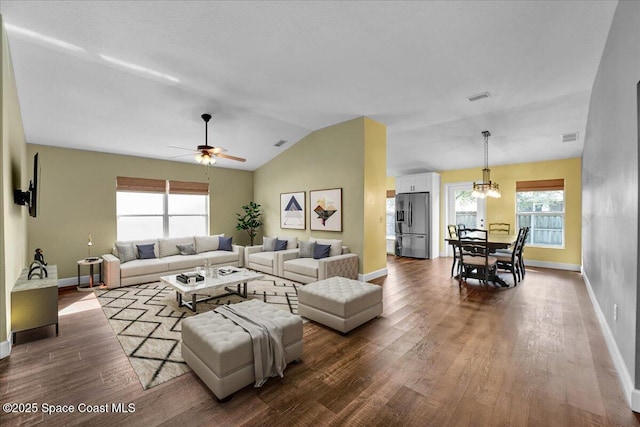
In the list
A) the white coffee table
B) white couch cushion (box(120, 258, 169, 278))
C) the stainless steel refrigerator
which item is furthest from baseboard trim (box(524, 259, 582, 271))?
white couch cushion (box(120, 258, 169, 278))

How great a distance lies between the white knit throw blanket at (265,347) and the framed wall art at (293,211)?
4.26m

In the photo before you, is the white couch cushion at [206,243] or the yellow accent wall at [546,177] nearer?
the yellow accent wall at [546,177]

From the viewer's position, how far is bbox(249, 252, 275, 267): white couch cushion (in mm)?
5816

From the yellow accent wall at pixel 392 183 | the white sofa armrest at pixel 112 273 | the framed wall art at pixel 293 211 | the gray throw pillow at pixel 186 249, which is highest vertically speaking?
the yellow accent wall at pixel 392 183

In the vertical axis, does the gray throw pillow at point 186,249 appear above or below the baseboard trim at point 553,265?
above

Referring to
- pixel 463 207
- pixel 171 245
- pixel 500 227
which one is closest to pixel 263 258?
pixel 171 245

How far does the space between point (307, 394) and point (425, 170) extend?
7295mm

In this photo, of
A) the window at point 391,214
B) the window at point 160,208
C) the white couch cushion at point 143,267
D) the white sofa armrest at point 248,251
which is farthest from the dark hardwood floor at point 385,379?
the window at point 391,214

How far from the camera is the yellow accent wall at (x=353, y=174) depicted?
5.22 metres

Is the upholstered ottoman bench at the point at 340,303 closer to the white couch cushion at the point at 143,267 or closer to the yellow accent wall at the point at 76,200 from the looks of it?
the white couch cushion at the point at 143,267

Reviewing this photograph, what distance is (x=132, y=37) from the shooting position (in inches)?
113

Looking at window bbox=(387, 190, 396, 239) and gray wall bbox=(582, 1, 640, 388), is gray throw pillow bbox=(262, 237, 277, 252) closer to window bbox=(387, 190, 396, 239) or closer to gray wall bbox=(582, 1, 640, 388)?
window bbox=(387, 190, 396, 239)

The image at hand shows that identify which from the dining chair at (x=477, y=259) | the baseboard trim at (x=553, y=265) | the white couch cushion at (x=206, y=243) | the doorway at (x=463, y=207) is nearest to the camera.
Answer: the dining chair at (x=477, y=259)

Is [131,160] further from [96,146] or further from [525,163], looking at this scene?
[525,163]
